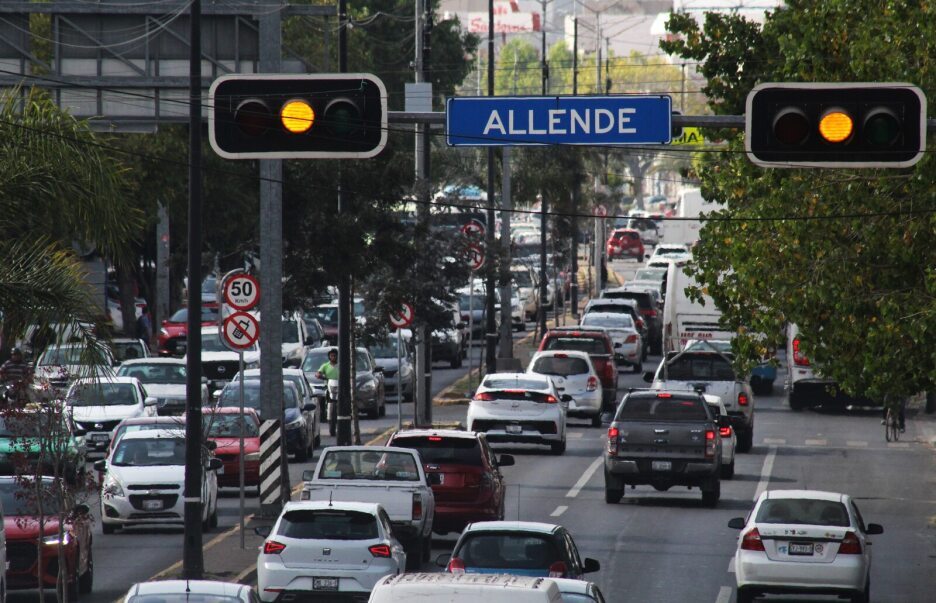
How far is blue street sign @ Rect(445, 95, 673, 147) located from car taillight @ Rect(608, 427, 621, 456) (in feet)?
46.3

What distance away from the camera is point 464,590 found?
11078 mm

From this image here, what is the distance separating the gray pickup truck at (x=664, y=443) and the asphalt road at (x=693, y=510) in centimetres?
57

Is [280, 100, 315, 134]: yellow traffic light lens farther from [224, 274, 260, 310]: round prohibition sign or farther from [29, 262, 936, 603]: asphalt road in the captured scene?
[224, 274, 260, 310]: round prohibition sign

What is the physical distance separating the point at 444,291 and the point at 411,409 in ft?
23.9

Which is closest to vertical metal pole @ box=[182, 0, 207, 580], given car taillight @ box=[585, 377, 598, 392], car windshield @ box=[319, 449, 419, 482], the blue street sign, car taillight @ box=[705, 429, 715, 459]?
car windshield @ box=[319, 449, 419, 482]

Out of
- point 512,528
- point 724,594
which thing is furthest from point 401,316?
point 512,528

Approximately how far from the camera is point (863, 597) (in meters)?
21.2

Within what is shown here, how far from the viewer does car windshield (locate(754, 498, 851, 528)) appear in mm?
21375

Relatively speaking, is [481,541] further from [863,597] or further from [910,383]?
[910,383]

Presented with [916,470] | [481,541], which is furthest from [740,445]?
[481,541]

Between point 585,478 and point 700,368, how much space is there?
6.20 meters

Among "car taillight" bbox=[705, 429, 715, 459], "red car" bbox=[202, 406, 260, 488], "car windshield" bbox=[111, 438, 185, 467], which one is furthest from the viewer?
"red car" bbox=[202, 406, 260, 488]

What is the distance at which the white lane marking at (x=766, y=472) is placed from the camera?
1273 inches

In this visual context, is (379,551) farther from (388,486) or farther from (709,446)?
(709,446)
